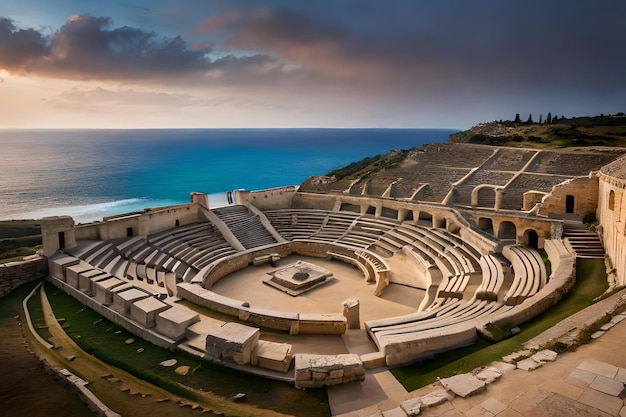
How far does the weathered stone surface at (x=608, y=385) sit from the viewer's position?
657cm

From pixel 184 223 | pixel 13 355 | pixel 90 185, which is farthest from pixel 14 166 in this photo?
pixel 13 355

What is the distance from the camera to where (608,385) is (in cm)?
675

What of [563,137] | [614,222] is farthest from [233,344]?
[563,137]

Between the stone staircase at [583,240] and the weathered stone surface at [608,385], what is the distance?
971cm

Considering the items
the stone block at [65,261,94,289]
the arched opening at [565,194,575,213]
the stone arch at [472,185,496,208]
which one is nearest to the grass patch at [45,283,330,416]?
the stone block at [65,261,94,289]

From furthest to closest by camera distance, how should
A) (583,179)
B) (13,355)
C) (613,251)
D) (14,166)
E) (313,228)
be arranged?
1. (14,166)
2. (313,228)
3. (583,179)
4. (613,251)
5. (13,355)

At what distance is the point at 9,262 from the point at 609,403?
19481mm

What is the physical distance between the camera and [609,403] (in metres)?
6.34

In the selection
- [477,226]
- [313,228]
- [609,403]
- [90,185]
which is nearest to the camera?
[609,403]

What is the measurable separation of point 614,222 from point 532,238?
450 centimetres

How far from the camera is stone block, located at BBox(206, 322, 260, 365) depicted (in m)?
9.83

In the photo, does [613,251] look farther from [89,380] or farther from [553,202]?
[89,380]

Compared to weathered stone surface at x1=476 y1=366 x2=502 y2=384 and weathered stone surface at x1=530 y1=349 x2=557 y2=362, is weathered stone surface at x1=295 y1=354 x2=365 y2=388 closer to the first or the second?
weathered stone surface at x1=476 y1=366 x2=502 y2=384

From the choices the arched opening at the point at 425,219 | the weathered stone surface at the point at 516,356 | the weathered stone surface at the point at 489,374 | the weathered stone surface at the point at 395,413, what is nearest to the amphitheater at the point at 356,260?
the arched opening at the point at 425,219
